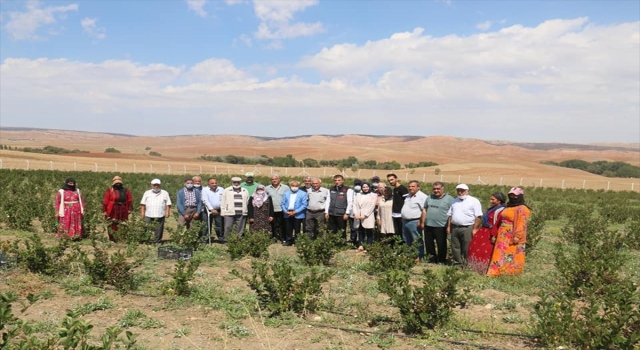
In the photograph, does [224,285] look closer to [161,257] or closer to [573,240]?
[161,257]

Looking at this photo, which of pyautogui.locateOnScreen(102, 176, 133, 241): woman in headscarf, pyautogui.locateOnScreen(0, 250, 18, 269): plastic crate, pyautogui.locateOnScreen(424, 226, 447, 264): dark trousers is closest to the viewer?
pyautogui.locateOnScreen(0, 250, 18, 269): plastic crate

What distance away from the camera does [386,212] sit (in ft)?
26.8

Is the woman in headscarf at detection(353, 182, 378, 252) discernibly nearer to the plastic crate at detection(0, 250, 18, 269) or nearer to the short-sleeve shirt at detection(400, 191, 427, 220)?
the short-sleeve shirt at detection(400, 191, 427, 220)

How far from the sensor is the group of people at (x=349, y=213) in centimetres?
685

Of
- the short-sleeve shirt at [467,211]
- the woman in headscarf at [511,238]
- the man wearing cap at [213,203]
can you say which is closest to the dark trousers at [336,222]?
the man wearing cap at [213,203]

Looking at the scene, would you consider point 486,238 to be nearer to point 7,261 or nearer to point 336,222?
point 336,222

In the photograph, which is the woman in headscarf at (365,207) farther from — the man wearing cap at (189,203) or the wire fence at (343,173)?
the wire fence at (343,173)

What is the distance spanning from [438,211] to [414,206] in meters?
0.45

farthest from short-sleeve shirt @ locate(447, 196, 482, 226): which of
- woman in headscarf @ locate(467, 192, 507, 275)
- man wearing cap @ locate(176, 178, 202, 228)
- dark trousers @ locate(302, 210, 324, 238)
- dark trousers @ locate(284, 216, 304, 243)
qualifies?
man wearing cap @ locate(176, 178, 202, 228)

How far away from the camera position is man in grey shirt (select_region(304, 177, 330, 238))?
8.88 m

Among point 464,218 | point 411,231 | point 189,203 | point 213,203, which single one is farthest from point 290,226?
point 464,218

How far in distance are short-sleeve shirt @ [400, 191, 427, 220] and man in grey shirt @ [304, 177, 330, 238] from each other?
1683 mm

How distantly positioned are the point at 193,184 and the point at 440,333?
5928 mm

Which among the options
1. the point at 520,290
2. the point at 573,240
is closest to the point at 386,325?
the point at 520,290
